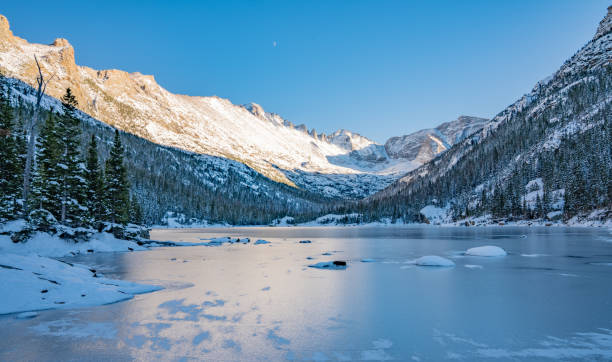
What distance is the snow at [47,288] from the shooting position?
14.2 m

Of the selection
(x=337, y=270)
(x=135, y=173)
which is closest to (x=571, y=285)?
(x=337, y=270)

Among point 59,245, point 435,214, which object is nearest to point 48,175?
point 59,245

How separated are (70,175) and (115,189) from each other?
35.5ft

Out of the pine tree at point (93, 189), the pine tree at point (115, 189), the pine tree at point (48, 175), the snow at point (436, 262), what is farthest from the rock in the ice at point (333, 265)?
the pine tree at point (115, 189)

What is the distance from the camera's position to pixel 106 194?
171ft

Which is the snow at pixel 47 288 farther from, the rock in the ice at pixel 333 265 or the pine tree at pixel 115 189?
the pine tree at pixel 115 189

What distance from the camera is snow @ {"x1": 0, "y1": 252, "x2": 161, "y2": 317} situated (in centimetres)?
1418

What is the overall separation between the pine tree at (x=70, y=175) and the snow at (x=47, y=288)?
29.1 m

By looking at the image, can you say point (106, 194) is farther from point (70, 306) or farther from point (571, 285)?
point (571, 285)

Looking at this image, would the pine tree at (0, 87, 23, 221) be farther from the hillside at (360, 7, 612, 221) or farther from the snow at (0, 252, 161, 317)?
the hillside at (360, 7, 612, 221)

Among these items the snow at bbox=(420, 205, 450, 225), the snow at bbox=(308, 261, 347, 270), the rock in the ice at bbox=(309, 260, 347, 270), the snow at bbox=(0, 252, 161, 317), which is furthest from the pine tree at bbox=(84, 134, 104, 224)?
the snow at bbox=(420, 205, 450, 225)

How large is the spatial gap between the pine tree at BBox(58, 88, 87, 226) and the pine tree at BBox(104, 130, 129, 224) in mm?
7022

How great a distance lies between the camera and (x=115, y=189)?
176 feet

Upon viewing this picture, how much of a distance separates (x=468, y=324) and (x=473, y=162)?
681ft
